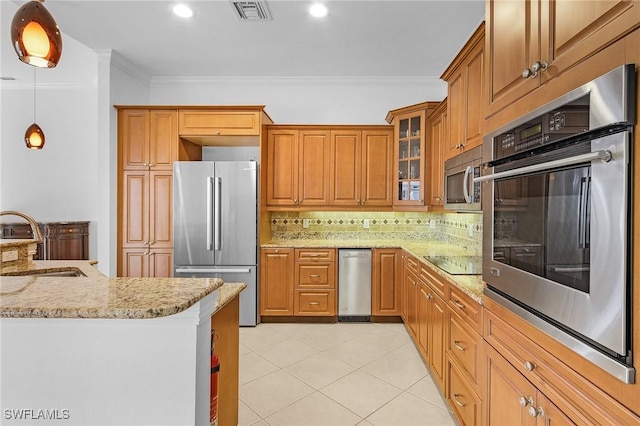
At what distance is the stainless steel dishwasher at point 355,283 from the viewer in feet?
12.9

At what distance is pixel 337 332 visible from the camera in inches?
144

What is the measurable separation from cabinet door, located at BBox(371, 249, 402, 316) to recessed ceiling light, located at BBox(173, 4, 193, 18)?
3014 mm

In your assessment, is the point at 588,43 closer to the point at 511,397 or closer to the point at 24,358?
the point at 511,397

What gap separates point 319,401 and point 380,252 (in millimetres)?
1916

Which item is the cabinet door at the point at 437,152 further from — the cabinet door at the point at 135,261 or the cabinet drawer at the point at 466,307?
the cabinet door at the point at 135,261

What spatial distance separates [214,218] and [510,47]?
321 cm

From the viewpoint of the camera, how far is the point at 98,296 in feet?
3.24

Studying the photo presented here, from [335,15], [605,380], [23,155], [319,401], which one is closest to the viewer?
[605,380]

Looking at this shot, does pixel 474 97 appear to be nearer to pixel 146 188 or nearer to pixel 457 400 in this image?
pixel 457 400

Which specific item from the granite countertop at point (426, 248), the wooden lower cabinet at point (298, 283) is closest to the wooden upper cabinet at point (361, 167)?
the granite countertop at point (426, 248)

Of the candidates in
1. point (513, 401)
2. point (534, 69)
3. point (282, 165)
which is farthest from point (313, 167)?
point (513, 401)

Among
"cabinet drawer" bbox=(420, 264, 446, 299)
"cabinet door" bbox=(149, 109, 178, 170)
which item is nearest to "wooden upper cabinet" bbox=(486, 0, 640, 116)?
"cabinet drawer" bbox=(420, 264, 446, 299)

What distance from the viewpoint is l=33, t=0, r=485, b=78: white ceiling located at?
9.62 ft

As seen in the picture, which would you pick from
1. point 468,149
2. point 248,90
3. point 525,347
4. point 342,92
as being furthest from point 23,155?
point 525,347
